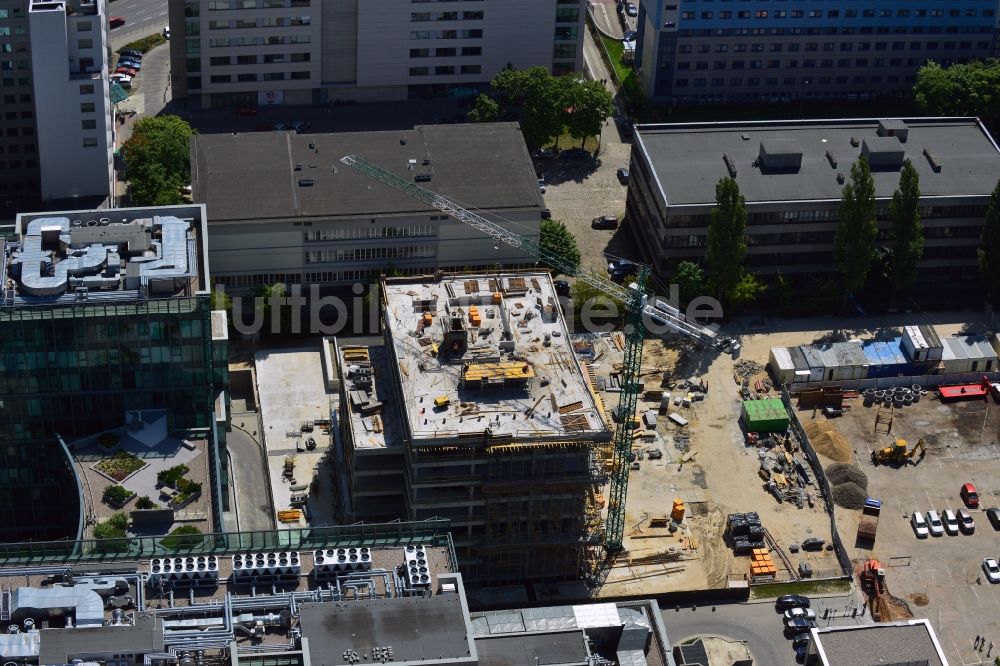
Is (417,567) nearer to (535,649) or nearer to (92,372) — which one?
(535,649)

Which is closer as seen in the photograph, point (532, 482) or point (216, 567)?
point (216, 567)

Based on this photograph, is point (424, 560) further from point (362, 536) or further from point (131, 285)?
point (131, 285)

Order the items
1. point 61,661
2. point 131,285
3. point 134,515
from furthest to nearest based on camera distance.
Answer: point 131,285 < point 134,515 < point 61,661

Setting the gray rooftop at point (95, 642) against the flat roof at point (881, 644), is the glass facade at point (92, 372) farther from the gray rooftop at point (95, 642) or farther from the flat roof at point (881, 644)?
the flat roof at point (881, 644)

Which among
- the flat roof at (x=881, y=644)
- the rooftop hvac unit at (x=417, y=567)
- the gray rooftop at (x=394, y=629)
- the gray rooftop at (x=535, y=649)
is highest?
the rooftop hvac unit at (x=417, y=567)

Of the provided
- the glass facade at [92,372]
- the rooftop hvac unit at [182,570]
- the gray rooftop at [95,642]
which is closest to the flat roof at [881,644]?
the rooftop hvac unit at [182,570]

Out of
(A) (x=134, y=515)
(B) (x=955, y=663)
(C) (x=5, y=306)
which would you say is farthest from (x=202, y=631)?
(B) (x=955, y=663)
